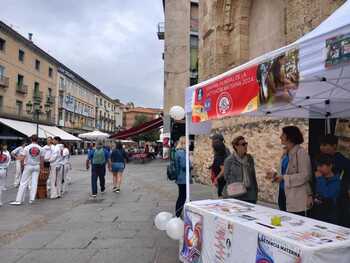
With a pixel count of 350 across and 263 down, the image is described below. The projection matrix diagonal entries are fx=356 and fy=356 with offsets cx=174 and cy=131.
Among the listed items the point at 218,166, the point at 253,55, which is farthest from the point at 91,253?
the point at 253,55

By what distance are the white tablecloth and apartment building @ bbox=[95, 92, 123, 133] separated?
77.6 metres

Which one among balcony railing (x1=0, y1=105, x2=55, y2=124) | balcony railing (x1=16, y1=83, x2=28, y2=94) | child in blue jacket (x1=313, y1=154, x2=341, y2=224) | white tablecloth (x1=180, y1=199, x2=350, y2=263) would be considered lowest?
white tablecloth (x1=180, y1=199, x2=350, y2=263)

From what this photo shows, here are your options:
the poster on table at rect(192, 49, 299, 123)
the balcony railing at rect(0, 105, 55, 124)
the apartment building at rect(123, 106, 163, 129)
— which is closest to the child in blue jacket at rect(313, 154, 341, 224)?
the poster on table at rect(192, 49, 299, 123)

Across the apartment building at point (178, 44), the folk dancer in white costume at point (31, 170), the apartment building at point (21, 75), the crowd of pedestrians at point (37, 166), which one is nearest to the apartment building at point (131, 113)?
the apartment building at point (21, 75)

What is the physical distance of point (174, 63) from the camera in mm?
34812

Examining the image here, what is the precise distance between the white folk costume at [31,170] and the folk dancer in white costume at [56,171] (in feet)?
2.40

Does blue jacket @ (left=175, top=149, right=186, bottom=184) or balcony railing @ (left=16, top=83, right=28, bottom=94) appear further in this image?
balcony railing @ (left=16, top=83, right=28, bottom=94)

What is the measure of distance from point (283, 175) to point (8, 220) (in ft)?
19.2

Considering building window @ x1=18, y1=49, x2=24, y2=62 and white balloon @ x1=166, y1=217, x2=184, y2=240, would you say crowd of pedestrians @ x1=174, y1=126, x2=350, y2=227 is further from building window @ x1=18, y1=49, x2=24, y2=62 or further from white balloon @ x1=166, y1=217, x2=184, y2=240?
building window @ x1=18, y1=49, x2=24, y2=62

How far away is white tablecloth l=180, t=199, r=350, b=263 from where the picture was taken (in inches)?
107

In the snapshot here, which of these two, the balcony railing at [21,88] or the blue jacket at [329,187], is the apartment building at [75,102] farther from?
the blue jacket at [329,187]

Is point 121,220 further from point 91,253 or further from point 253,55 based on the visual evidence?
point 253,55

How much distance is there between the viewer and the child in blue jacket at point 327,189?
4117 mm

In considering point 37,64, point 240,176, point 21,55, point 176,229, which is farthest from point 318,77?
point 37,64
